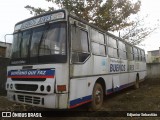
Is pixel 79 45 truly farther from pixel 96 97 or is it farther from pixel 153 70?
pixel 153 70

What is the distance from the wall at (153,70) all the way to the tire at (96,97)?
1172cm

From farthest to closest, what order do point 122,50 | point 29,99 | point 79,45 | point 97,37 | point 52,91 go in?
point 122,50, point 97,37, point 79,45, point 29,99, point 52,91

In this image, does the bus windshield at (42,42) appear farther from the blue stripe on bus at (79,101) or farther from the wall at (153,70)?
the wall at (153,70)

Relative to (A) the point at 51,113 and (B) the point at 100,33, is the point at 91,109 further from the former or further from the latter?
(B) the point at 100,33

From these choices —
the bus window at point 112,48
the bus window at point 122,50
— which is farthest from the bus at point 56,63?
the bus window at point 122,50

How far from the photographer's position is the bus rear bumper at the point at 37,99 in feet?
14.6

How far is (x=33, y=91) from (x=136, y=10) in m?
13.0

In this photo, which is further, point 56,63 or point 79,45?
point 79,45

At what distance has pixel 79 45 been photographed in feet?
17.4

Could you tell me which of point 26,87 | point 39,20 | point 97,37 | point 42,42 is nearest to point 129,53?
point 97,37

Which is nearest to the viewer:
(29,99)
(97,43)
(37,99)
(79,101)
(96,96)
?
(37,99)

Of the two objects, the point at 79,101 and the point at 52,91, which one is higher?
the point at 52,91

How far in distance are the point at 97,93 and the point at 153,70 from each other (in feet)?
39.7

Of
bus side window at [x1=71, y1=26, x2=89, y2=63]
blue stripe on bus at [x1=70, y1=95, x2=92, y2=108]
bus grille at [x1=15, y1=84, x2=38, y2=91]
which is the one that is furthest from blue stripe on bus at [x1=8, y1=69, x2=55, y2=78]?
blue stripe on bus at [x1=70, y1=95, x2=92, y2=108]
